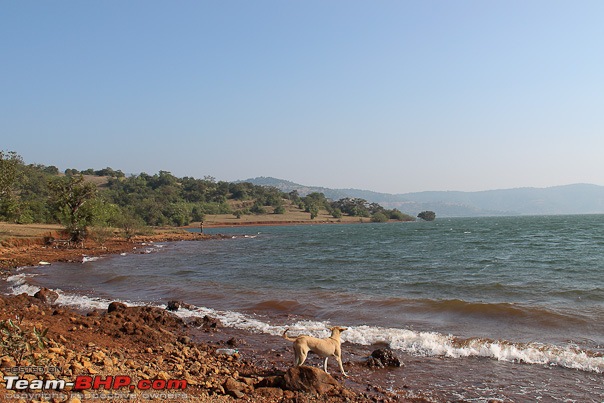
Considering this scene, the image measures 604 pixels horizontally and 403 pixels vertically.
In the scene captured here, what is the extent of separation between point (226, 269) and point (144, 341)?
22.0m

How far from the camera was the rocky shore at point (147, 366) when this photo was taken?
6.87 meters

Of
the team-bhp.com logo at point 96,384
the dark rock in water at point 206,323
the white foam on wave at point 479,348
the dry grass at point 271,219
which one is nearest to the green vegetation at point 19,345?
the team-bhp.com logo at point 96,384

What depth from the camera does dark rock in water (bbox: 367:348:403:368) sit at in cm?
1060

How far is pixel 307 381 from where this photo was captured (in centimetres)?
815

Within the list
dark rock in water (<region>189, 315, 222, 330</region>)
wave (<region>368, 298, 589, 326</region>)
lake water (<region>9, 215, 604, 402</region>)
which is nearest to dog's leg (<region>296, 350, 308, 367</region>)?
lake water (<region>9, 215, 604, 402</region>)

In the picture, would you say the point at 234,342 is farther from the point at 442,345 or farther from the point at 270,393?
the point at 442,345

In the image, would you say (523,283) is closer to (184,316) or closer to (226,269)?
(184,316)

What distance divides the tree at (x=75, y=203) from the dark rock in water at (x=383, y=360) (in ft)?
138

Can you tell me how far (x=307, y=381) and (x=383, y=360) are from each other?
334 cm

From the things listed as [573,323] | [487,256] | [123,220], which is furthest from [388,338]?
[123,220]

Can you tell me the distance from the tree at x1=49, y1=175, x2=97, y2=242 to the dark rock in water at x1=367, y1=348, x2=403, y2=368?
4220 centimetres

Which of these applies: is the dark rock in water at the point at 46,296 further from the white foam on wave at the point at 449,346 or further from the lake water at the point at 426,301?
the white foam on wave at the point at 449,346

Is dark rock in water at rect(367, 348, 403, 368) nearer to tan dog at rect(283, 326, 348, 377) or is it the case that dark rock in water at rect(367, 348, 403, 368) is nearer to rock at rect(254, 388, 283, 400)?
tan dog at rect(283, 326, 348, 377)

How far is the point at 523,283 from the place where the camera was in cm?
2283
